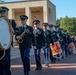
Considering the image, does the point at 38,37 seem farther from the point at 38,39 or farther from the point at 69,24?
the point at 69,24

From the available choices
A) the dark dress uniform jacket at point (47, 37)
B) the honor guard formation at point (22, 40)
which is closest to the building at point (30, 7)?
the honor guard formation at point (22, 40)

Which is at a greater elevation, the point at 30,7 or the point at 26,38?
the point at 30,7

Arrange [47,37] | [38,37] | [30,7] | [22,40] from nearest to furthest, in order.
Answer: [22,40] < [38,37] < [47,37] < [30,7]

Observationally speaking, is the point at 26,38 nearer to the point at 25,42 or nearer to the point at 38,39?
the point at 25,42

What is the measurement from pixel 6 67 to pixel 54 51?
28.3ft

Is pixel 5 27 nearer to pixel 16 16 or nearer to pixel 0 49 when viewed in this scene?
pixel 0 49

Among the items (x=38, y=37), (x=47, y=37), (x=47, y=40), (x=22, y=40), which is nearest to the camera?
(x=22, y=40)

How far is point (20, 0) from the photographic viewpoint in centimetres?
5341

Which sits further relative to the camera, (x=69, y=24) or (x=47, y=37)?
(x=69, y=24)

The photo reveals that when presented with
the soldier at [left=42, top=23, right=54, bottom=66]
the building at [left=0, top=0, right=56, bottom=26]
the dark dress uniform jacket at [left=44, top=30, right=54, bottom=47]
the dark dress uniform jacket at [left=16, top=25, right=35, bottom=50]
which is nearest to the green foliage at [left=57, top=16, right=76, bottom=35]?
the building at [left=0, top=0, right=56, bottom=26]

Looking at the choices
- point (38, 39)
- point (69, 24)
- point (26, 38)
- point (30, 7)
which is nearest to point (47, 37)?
point (38, 39)

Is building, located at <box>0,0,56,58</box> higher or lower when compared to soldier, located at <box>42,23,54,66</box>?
higher

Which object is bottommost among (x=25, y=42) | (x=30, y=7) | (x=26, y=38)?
(x=25, y=42)

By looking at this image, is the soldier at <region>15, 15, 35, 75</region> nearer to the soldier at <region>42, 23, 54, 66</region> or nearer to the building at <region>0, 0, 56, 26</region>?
the soldier at <region>42, 23, 54, 66</region>
